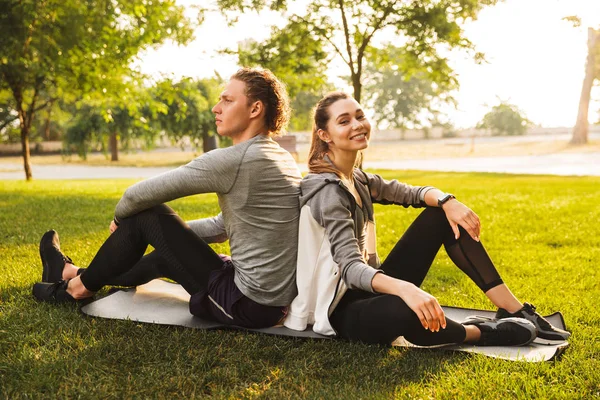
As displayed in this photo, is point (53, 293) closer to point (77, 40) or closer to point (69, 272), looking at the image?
point (69, 272)

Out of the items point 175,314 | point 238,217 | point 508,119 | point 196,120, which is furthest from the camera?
point 508,119

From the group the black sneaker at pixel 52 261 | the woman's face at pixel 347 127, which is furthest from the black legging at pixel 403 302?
the black sneaker at pixel 52 261

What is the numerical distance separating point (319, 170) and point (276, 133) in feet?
1.11

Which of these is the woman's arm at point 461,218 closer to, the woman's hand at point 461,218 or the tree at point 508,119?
the woman's hand at point 461,218

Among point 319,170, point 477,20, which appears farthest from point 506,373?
point 477,20

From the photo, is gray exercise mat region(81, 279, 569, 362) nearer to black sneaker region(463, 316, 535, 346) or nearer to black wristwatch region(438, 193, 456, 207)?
black sneaker region(463, 316, 535, 346)

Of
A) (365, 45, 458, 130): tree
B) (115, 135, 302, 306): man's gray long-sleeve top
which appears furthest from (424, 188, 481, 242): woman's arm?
(365, 45, 458, 130): tree

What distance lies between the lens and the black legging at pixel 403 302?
2.72 metres

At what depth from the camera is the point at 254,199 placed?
2863 millimetres

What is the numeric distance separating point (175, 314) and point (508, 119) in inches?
2026

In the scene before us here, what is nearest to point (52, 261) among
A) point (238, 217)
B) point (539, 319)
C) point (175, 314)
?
point (175, 314)

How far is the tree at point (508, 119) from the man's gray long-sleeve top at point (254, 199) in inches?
2028

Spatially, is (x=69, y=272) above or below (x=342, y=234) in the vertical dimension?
below

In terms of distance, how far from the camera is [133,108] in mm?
12375
